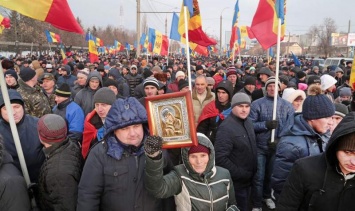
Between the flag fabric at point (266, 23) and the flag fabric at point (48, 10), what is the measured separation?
3315mm

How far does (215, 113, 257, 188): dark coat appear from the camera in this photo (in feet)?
12.1

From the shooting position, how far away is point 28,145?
3.26 m

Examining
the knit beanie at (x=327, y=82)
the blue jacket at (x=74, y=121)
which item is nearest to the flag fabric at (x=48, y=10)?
the blue jacket at (x=74, y=121)

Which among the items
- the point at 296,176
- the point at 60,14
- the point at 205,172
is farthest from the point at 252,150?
the point at 60,14

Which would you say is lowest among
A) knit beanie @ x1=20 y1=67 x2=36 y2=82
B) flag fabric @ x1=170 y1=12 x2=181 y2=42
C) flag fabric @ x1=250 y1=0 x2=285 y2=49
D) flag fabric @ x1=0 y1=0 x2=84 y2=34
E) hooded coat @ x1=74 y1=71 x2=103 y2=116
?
hooded coat @ x1=74 y1=71 x2=103 y2=116

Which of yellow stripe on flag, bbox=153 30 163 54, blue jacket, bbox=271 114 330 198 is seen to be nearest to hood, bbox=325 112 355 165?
blue jacket, bbox=271 114 330 198

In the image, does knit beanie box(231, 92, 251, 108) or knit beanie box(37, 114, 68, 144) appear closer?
knit beanie box(37, 114, 68, 144)

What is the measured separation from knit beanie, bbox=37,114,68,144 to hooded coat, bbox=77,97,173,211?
479 mm

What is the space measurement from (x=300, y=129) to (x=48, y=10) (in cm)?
243

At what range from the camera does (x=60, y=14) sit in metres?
2.92

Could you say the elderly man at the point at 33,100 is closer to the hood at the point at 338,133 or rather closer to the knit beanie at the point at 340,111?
the knit beanie at the point at 340,111

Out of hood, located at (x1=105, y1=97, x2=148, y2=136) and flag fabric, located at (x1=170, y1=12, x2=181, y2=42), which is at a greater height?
flag fabric, located at (x1=170, y1=12, x2=181, y2=42)

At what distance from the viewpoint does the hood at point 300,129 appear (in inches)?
104

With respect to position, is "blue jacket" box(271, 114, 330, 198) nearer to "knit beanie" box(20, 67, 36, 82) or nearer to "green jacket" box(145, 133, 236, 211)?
"green jacket" box(145, 133, 236, 211)
